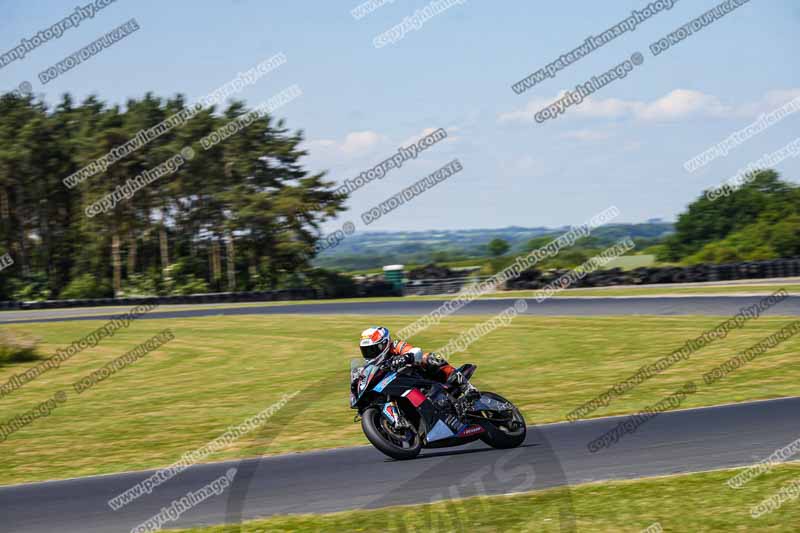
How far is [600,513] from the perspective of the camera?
6.63 metres

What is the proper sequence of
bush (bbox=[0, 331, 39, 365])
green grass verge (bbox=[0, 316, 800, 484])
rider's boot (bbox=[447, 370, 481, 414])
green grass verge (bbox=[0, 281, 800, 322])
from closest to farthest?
1. rider's boot (bbox=[447, 370, 481, 414])
2. green grass verge (bbox=[0, 316, 800, 484])
3. bush (bbox=[0, 331, 39, 365])
4. green grass verge (bbox=[0, 281, 800, 322])

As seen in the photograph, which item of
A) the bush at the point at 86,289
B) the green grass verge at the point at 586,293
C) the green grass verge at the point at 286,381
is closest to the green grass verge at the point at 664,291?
the green grass verge at the point at 586,293

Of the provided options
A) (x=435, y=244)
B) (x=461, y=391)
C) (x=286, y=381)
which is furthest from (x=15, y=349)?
(x=435, y=244)

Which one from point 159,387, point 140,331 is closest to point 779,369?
point 159,387

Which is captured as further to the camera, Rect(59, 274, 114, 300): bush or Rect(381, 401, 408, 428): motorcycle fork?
Rect(59, 274, 114, 300): bush

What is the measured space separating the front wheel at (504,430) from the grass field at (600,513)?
6.02 ft

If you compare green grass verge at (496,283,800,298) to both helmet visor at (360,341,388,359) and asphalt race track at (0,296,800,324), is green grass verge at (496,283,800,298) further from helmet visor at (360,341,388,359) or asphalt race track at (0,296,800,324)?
helmet visor at (360,341,388,359)

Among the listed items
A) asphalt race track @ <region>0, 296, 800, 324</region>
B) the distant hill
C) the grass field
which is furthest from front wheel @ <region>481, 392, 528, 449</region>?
the distant hill

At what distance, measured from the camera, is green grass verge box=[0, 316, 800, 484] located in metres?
11.7

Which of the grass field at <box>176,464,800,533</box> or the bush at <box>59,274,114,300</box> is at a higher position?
the bush at <box>59,274,114,300</box>

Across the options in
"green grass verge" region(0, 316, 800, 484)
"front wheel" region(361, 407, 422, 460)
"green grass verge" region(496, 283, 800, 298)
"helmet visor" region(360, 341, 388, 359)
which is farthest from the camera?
"green grass verge" region(496, 283, 800, 298)

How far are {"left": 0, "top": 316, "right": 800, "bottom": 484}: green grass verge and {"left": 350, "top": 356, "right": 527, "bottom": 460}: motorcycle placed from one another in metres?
1.82

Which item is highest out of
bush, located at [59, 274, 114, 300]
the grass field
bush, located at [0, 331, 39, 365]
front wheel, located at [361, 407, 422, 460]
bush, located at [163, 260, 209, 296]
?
bush, located at [59, 274, 114, 300]

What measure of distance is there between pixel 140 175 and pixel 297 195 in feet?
34.0
